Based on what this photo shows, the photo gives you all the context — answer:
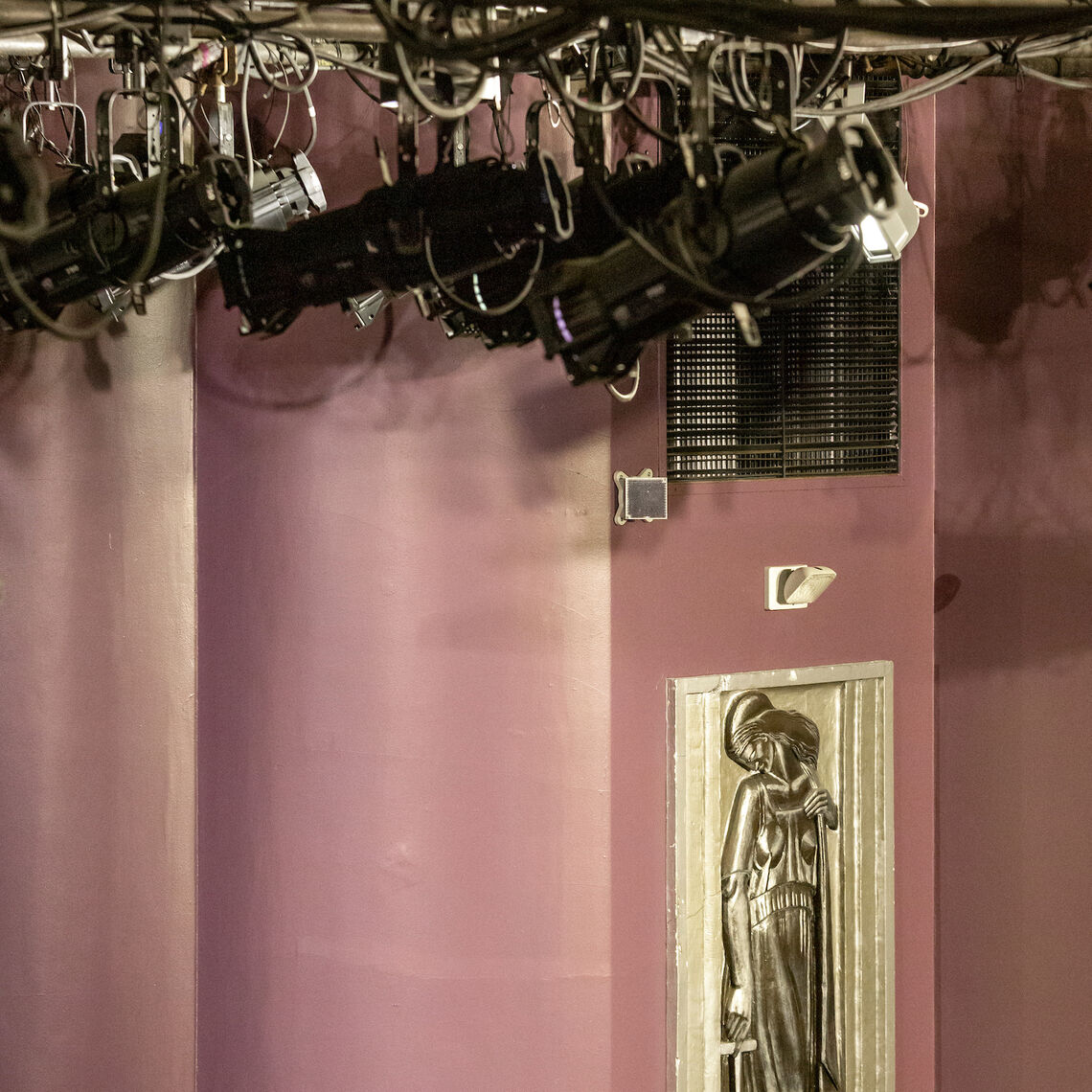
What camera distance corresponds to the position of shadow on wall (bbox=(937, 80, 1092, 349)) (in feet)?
11.3

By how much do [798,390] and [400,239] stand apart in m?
1.40

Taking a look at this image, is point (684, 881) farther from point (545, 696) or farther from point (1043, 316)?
point (1043, 316)

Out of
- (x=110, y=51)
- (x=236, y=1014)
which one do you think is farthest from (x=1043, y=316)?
(x=236, y=1014)

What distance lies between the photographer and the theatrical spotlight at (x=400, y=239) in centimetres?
221

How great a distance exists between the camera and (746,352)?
3.38 m

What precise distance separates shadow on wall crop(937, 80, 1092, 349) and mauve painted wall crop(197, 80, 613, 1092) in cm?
104

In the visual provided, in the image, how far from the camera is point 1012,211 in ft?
11.6

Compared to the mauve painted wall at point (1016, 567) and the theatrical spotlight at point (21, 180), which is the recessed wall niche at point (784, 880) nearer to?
the mauve painted wall at point (1016, 567)

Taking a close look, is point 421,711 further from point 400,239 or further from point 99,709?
point 400,239

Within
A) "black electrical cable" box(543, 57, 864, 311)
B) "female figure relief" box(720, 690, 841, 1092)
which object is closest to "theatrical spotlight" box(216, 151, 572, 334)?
"black electrical cable" box(543, 57, 864, 311)

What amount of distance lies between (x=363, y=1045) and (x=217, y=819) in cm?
60

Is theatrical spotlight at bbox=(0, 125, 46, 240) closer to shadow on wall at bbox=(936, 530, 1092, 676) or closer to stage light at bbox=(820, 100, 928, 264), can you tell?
stage light at bbox=(820, 100, 928, 264)

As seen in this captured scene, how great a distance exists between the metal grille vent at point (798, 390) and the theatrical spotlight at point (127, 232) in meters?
1.24

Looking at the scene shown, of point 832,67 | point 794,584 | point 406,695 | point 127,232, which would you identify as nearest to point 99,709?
point 406,695
